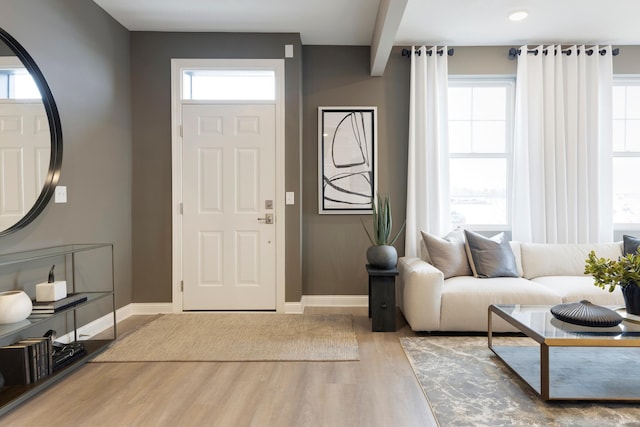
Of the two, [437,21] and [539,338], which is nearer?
[539,338]

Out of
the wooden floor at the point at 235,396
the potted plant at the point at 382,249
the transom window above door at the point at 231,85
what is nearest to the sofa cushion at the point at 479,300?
the potted plant at the point at 382,249

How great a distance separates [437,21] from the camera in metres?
3.67

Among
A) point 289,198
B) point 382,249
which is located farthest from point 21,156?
point 382,249

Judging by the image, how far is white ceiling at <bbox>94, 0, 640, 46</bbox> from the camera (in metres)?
3.36

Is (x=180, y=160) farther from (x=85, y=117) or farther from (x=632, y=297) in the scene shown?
(x=632, y=297)

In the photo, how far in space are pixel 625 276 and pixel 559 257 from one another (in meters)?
1.49

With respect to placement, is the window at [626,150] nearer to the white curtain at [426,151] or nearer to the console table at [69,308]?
the white curtain at [426,151]

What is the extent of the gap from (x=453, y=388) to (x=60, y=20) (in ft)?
11.7

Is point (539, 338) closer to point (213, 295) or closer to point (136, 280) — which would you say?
point (213, 295)

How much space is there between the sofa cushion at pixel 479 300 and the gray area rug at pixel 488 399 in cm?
32

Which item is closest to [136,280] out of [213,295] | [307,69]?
[213,295]

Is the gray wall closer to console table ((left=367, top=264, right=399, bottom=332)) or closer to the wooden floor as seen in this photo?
console table ((left=367, top=264, right=399, bottom=332))

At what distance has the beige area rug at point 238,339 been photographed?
2.85 metres

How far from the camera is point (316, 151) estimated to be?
4246 millimetres
